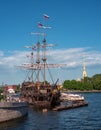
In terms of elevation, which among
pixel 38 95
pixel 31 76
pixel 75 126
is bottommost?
pixel 75 126

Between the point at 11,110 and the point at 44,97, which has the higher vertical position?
the point at 44,97

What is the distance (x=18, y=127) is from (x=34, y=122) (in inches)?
260

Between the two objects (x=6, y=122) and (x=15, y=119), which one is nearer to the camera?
(x=6, y=122)

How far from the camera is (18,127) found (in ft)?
186

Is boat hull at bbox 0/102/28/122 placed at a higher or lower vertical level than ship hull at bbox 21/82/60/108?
lower

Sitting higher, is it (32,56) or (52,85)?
(32,56)

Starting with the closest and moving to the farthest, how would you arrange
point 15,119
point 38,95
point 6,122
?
point 6,122 < point 15,119 < point 38,95

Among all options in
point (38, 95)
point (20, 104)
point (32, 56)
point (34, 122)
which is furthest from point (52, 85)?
point (32, 56)

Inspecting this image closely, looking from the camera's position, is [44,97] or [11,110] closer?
[11,110]

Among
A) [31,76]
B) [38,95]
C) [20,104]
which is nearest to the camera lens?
[20,104]

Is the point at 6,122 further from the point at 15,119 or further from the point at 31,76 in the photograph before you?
the point at 31,76

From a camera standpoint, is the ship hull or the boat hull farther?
the ship hull

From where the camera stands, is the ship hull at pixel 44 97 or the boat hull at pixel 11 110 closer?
the boat hull at pixel 11 110

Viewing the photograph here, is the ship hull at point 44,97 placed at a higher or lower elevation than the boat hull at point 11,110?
higher
